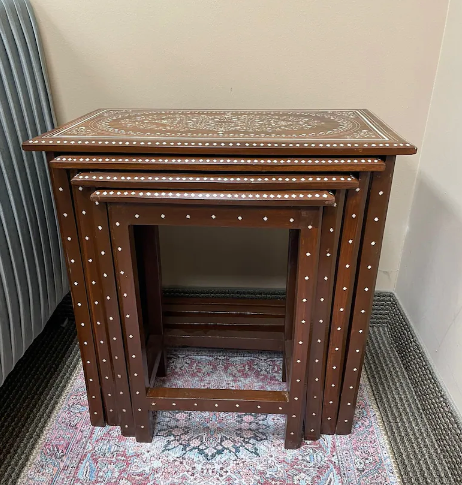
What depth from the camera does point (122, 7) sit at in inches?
41.5

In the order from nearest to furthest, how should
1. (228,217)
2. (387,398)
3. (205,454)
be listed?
(228,217)
(205,454)
(387,398)

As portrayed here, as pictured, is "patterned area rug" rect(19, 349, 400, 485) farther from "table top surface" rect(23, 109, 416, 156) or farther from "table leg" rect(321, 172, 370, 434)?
"table top surface" rect(23, 109, 416, 156)

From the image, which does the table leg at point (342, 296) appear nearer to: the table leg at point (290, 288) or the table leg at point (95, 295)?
the table leg at point (290, 288)

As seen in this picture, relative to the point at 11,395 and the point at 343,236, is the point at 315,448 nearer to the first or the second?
the point at 343,236

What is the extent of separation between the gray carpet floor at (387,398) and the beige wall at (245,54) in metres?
0.57

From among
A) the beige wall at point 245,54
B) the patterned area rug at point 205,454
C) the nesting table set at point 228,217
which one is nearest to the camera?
the nesting table set at point 228,217

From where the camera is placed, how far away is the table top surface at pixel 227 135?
27.9 inches

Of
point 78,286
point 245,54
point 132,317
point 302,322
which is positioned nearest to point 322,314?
point 302,322

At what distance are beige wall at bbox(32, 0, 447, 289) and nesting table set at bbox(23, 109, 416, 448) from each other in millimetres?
166

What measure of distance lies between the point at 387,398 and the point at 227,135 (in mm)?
768

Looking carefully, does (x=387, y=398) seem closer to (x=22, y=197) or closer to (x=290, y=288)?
(x=290, y=288)

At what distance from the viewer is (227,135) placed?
767 mm

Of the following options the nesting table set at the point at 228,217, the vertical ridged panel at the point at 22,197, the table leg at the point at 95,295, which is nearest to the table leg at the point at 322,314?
the nesting table set at the point at 228,217

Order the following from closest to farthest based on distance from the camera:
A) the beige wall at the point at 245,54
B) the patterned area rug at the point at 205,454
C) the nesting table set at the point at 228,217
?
the nesting table set at the point at 228,217 < the patterned area rug at the point at 205,454 < the beige wall at the point at 245,54
